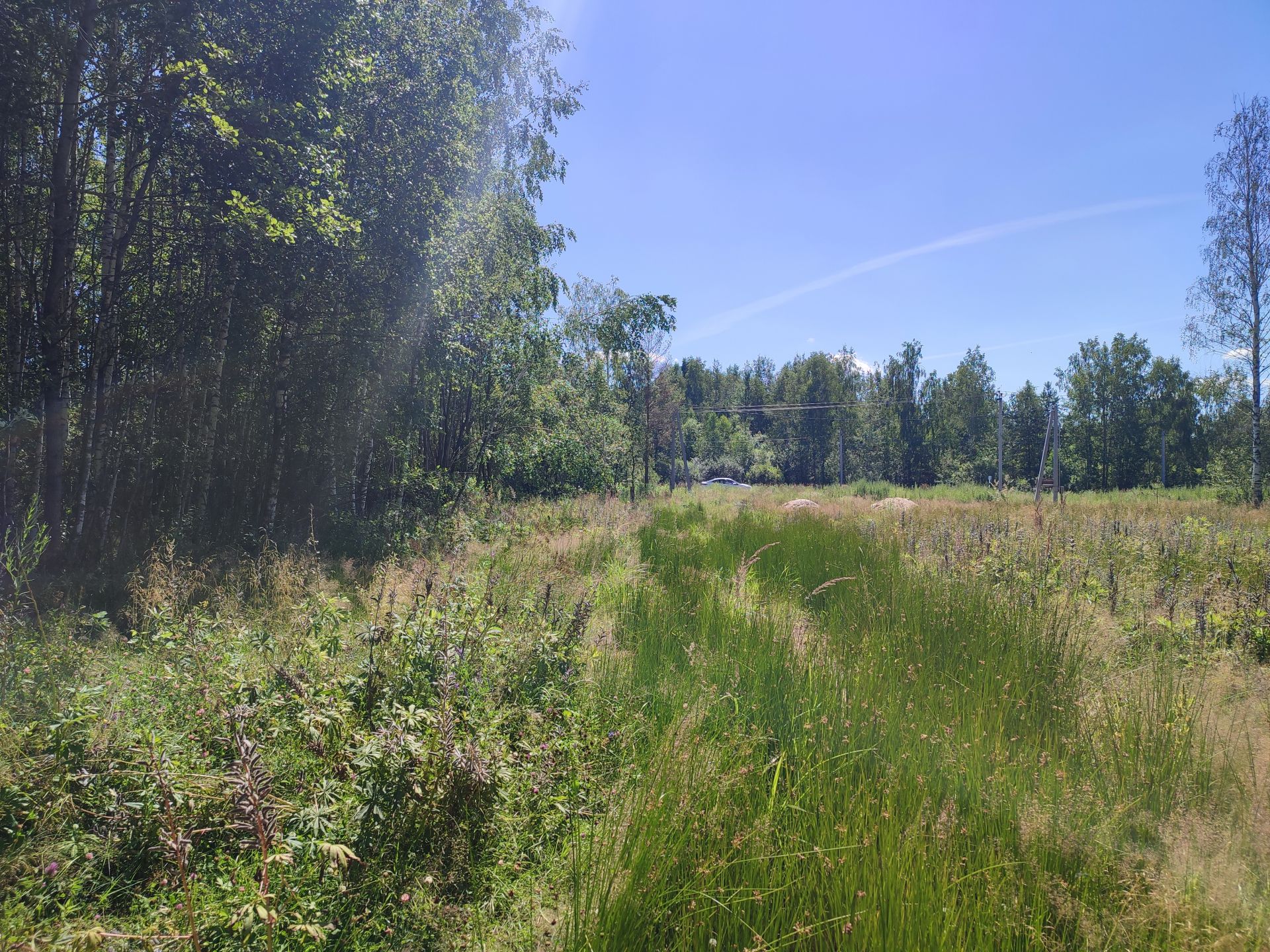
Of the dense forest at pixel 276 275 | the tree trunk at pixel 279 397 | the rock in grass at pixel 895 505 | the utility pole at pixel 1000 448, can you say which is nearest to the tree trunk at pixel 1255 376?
the dense forest at pixel 276 275

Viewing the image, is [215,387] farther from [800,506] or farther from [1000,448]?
[1000,448]

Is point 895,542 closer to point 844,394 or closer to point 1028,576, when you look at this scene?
point 1028,576

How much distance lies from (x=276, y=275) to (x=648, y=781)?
32.7 ft

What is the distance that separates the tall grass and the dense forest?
4916 mm

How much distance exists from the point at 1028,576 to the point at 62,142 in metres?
11.2

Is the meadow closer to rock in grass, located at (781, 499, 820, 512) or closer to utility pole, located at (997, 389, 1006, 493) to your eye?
rock in grass, located at (781, 499, 820, 512)

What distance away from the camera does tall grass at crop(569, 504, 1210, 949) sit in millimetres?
1689

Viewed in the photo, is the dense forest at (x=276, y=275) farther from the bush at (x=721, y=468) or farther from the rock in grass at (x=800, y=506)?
the bush at (x=721, y=468)

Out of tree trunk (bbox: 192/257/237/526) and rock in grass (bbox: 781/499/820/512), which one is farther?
rock in grass (bbox: 781/499/820/512)

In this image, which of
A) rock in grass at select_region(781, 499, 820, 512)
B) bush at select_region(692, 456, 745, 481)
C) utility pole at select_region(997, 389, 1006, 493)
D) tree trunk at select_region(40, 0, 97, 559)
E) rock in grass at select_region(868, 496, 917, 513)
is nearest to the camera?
tree trunk at select_region(40, 0, 97, 559)

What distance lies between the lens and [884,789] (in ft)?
7.21

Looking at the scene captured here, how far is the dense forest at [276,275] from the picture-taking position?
6848 millimetres

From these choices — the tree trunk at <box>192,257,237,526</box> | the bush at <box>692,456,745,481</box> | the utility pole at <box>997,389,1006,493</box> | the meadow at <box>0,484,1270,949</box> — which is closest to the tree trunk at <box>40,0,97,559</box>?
the tree trunk at <box>192,257,237,526</box>

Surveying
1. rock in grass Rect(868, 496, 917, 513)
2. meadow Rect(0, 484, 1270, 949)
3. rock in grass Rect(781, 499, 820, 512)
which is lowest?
meadow Rect(0, 484, 1270, 949)
